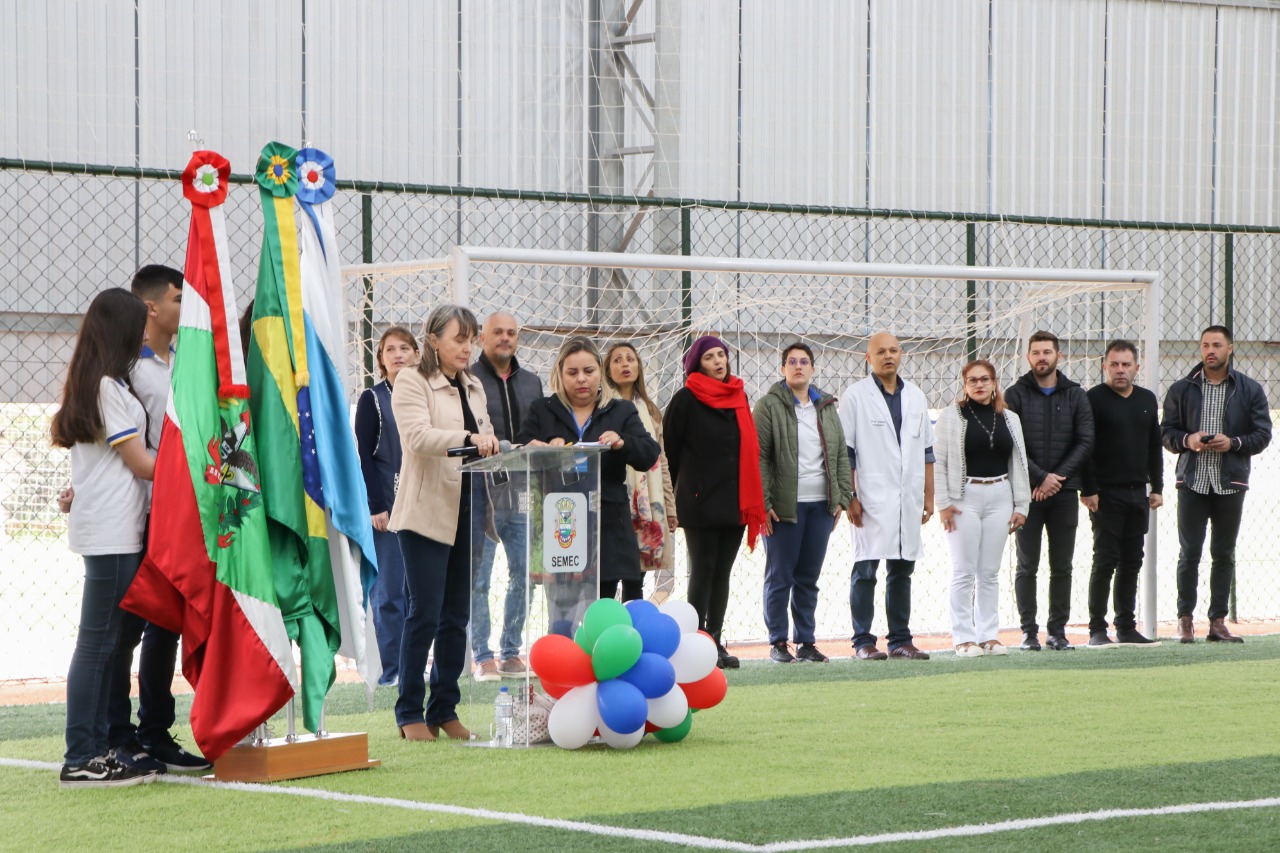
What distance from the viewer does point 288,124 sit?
40.8 feet

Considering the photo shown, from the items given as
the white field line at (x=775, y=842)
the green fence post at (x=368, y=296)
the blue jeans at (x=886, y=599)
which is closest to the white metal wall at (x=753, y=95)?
→ the green fence post at (x=368, y=296)

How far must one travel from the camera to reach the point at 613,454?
686 centimetres

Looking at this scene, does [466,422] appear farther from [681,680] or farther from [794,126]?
[794,126]

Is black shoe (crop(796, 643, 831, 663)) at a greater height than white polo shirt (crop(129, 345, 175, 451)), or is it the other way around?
white polo shirt (crop(129, 345, 175, 451))

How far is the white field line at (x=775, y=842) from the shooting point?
169 inches

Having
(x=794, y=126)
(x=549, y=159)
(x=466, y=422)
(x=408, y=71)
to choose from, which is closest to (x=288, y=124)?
(x=408, y=71)

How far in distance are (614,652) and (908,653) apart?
4029mm

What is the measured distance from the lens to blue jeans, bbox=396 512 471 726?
20.4ft

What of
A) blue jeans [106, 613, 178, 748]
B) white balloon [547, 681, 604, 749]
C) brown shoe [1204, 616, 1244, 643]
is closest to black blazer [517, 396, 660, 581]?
Result: white balloon [547, 681, 604, 749]

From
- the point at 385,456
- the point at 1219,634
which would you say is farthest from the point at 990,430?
the point at 385,456

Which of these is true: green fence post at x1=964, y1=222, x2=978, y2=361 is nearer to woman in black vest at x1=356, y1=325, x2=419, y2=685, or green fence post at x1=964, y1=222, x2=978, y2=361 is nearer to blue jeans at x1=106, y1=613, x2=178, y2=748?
woman in black vest at x1=356, y1=325, x2=419, y2=685

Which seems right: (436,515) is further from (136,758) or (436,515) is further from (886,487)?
(886,487)

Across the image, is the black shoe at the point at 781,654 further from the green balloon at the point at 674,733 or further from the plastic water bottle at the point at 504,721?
the plastic water bottle at the point at 504,721

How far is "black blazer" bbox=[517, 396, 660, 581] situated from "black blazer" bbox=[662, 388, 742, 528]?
1.82 m
